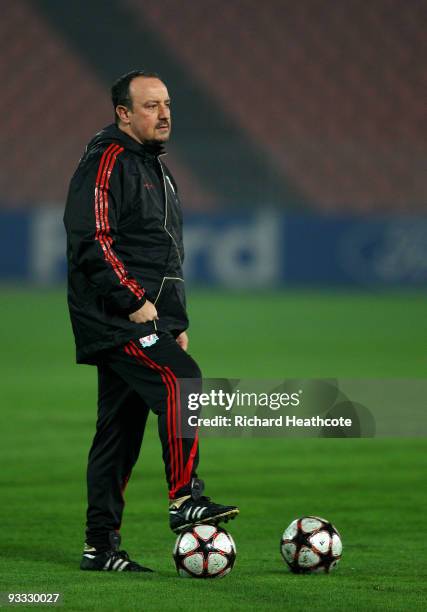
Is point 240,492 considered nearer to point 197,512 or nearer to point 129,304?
point 197,512

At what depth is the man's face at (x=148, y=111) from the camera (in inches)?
189

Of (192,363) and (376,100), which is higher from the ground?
(376,100)

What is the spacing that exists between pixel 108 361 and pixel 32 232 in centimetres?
1904

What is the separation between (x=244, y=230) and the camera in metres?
23.5

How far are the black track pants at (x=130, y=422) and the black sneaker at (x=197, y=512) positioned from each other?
0.12 feet

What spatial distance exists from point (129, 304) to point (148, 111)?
2.48ft

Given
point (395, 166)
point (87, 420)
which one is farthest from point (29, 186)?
point (87, 420)

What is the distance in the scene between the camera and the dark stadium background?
18.2 feet

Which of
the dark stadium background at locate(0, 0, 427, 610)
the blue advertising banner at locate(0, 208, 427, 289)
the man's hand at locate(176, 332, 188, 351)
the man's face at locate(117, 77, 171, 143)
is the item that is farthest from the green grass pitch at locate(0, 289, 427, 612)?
the blue advertising banner at locate(0, 208, 427, 289)

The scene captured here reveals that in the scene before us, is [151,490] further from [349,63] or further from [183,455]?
[349,63]

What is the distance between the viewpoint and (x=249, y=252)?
76.8 ft

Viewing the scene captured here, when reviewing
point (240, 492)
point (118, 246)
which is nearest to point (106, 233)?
point (118, 246)
